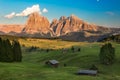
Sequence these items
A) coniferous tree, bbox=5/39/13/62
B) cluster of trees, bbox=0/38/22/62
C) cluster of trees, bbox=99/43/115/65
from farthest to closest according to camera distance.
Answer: cluster of trees, bbox=99/43/115/65 < coniferous tree, bbox=5/39/13/62 < cluster of trees, bbox=0/38/22/62

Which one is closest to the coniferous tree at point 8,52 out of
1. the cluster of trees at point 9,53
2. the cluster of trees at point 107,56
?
the cluster of trees at point 9,53

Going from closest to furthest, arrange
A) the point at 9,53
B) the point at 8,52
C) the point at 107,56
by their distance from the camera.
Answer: the point at 9,53 < the point at 8,52 < the point at 107,56

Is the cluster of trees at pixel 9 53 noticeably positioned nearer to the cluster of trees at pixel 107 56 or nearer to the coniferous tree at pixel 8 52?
the coniferous tree at pixel 8 52

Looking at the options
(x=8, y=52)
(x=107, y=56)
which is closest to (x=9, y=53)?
(x=8, y=52)

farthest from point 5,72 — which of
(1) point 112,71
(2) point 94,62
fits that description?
(2) point 94,62

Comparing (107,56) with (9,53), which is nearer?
(9,53)

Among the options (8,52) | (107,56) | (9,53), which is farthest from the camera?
(107,56)

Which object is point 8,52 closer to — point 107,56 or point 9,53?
point 9,53

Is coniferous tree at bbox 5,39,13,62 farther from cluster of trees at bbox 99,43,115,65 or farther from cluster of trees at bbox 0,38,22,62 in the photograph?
cluster of trees at bbox 99,43,115,65

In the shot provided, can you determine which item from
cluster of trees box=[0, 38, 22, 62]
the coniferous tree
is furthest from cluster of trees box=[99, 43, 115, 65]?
the coniferous tree

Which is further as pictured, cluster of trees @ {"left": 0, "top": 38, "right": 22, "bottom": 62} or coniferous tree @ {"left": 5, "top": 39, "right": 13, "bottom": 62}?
coniferous tree @ {"left": 5, "top": 39, "right": 13, "bottom": 62}

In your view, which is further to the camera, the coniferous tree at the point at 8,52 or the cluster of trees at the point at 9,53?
the coniferous tree at the point at 8,52

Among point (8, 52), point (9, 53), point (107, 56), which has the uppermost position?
point (8, 52)

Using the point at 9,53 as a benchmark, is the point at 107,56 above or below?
below
